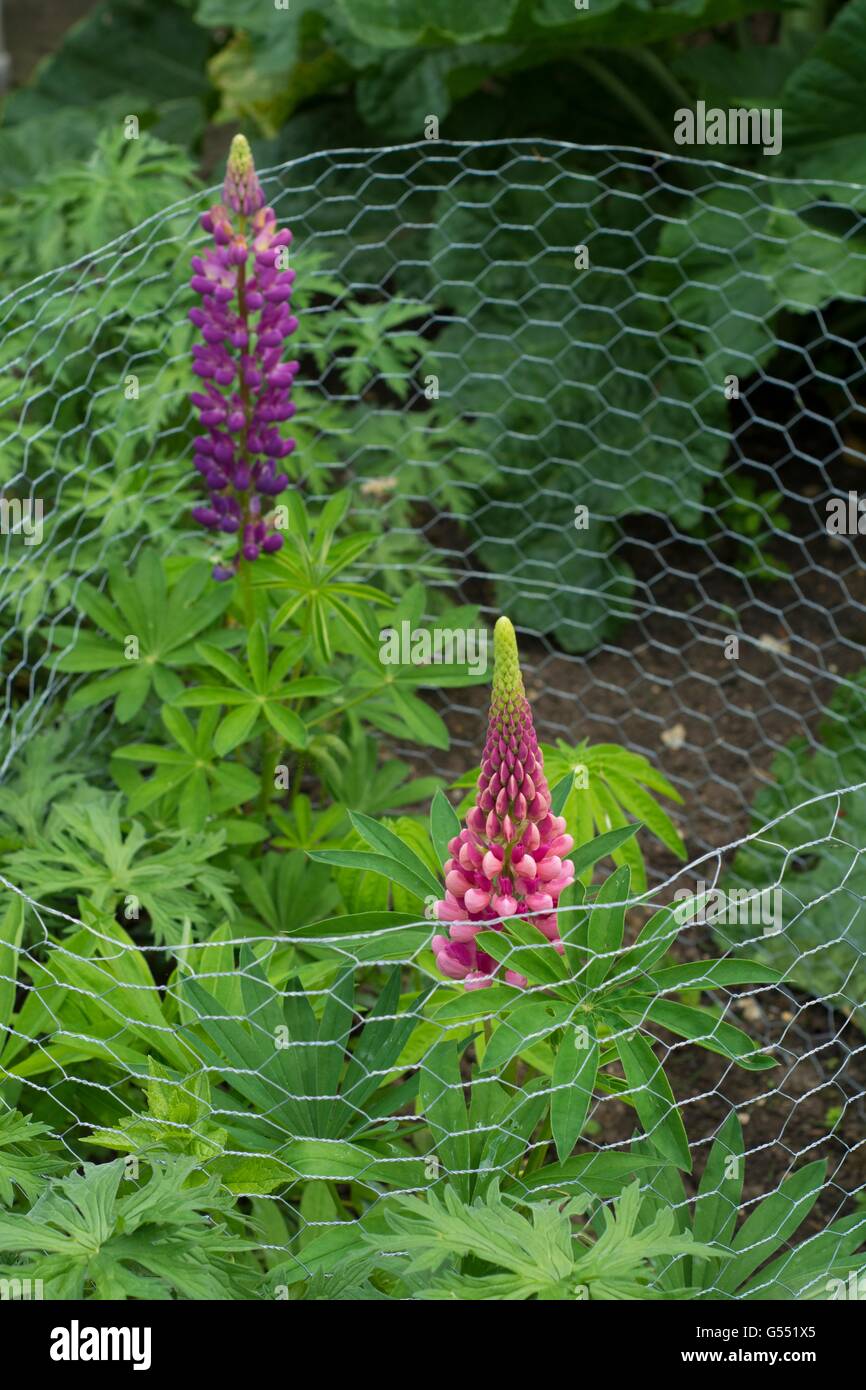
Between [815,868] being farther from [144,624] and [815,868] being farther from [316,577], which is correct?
[144,624]

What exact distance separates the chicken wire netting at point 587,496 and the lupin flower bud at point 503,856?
0.20 m

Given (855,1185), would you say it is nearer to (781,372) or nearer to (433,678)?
(433,678)

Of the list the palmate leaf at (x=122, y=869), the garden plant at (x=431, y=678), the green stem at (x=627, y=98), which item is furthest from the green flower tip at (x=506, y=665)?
the green stem at (x=627, y=98)

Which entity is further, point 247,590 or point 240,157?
point 247,590

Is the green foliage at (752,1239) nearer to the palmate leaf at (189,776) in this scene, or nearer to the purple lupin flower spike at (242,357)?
the palmate leaf at (189,776)

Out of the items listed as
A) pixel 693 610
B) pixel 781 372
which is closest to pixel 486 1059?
pixel 693 610

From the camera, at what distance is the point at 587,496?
3.31 m

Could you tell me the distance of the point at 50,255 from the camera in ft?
9.52

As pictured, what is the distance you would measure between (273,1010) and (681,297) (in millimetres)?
2038

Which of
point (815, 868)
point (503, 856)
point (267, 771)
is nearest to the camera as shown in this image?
point (503, 856)

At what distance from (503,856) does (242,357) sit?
89 centimetres

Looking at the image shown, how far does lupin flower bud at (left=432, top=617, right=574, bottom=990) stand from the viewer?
1654 millimetres

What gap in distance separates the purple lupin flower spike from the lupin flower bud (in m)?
0.72

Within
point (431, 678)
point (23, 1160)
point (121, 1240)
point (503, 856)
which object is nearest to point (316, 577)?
point (431, 678)
